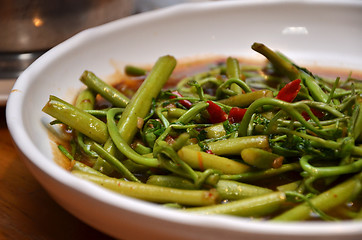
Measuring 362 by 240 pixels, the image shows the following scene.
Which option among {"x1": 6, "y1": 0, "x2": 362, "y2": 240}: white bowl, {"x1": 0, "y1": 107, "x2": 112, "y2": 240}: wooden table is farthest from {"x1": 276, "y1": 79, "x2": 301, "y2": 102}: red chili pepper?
{"x1": 0, "y1": 107, "x2": 112, "y2": 240}: wooden table

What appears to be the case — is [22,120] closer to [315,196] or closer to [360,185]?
[315,196]

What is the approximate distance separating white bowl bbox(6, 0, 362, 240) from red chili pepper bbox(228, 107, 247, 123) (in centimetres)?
59

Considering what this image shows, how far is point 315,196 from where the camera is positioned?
1312mm

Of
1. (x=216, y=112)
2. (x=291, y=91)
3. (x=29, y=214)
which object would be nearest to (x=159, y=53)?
(x=216, y=112)

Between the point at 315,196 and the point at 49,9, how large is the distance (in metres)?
1.50

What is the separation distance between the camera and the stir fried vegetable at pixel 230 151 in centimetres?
128

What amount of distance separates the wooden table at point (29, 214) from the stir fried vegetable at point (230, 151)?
0.18m

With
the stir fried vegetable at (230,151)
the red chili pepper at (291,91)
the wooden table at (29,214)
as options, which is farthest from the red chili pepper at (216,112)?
the wooden table at (29,214)

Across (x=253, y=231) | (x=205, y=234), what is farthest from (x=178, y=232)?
(x=253, y=231)

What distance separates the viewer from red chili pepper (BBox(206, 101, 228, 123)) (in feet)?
5.19

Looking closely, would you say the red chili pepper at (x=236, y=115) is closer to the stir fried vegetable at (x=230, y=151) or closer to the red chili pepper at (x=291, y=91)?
the stir fried vegetable at (x=230, y=151)

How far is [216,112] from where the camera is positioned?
5.21 feet

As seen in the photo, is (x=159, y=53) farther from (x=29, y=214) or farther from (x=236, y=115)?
(x=29, y=214)

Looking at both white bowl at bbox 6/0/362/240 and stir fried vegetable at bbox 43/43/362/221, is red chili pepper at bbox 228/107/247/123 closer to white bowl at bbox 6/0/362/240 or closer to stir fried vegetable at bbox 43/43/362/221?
stir fried vegetable at bbox 43/43/362/221
